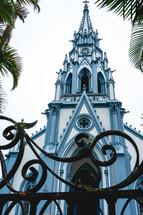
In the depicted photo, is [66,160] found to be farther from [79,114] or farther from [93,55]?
[93,55]

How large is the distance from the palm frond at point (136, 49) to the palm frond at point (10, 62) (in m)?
2.45

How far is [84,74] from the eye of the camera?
19.3 metres

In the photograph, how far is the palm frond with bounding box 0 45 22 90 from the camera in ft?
12.2

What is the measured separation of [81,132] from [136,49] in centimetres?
547

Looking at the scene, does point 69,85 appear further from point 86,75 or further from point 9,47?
point 9,47

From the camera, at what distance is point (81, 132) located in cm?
841

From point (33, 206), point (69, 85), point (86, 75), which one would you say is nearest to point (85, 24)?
point (86, 75)

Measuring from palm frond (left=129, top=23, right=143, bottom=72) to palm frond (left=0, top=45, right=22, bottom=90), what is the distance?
2449 millimetres

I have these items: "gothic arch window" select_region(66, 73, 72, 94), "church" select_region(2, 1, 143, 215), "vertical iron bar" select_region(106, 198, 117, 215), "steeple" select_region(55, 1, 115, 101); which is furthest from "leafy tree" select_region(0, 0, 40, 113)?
"gothic arch window" select_region(66, 73, 72, 94)

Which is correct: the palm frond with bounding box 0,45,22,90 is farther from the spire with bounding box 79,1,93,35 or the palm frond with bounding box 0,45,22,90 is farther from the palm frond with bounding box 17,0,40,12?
the spire with bounding box 79,1,93,35

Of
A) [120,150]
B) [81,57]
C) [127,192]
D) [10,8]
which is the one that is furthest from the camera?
[81,57]

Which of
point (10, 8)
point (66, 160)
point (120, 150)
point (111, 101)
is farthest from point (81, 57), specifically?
point (66, 160)

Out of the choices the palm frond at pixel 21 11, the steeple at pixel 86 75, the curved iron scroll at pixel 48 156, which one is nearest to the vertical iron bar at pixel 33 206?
the curved iron scroll at pixel 48 156

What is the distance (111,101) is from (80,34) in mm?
13914
